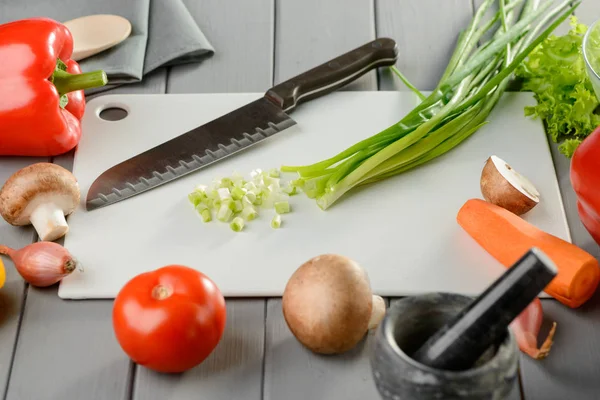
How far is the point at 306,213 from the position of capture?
1.71 m

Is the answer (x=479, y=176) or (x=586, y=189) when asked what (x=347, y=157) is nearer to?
(x=479, y=176)

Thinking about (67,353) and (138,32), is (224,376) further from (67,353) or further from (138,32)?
(138,32)

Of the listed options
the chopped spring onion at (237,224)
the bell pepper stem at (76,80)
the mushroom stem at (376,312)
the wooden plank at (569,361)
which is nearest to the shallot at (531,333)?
the wooden plank at (569,361)

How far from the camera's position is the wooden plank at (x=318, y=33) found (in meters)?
2.08

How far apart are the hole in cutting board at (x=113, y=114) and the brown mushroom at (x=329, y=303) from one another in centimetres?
76

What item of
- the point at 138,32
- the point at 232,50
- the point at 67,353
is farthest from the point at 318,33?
the point at 67,353

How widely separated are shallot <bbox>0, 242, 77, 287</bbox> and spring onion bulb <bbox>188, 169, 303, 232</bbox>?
282mm

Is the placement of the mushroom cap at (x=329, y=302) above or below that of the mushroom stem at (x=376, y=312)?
above

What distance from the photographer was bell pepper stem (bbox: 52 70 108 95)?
72.0 inches

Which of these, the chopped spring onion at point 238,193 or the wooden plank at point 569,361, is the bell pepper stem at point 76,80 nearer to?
the chopped spring onion at point 238,193

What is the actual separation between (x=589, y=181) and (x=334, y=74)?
0.65 meters

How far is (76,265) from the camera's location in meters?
1.57

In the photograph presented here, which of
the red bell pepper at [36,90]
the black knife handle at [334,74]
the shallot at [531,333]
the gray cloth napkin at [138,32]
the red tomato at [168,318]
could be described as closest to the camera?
the red tomato at [168,318]

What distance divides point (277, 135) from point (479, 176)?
44cm
